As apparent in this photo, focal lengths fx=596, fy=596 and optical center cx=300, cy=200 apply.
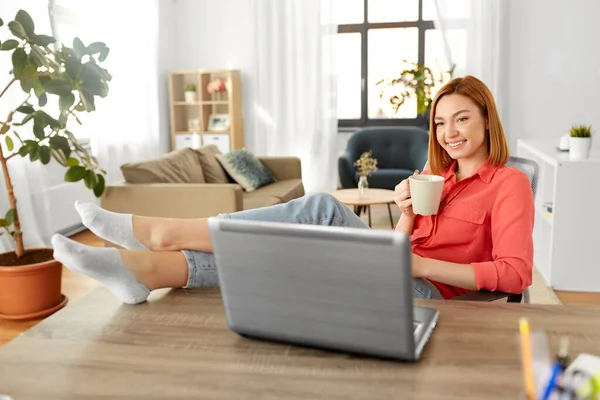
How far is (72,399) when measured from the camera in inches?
32.1

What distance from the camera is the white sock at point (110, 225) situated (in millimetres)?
1473

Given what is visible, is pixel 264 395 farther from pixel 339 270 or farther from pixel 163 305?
pixel 163 305

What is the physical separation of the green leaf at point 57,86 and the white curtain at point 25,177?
59.6 inches

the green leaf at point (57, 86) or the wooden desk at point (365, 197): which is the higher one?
the green leaf at point (57, 86)

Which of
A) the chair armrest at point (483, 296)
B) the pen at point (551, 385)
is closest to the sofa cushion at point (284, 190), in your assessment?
the chair armrest at point (483, 296)

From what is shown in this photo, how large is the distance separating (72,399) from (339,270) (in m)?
0.41

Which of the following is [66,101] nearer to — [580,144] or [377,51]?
[580,144]

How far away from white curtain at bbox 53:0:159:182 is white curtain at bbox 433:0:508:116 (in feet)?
10.0

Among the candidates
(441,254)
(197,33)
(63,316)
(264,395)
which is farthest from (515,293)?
(197,33)

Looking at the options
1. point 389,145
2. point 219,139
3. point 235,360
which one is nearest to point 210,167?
point 389,145

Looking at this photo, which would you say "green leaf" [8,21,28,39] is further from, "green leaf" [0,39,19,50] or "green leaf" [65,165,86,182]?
"green leaf" [65,165,86,182]

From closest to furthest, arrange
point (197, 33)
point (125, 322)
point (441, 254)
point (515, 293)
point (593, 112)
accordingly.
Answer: point (125, 322)
point (515, 293)
point (441, 254)
point (593, 112)
point (197, 33)

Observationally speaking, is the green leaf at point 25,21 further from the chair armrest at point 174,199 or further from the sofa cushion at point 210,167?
the sofa cushion at point 210,167

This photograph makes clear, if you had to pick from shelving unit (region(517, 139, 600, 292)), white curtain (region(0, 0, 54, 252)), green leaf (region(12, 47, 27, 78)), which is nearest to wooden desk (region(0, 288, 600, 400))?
green leaf (region(12, 47, 27, 78))
